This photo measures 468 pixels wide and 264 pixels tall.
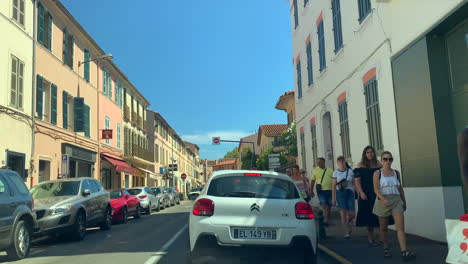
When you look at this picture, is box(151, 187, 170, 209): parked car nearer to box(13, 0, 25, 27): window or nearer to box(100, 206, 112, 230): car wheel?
box(100, 206, 112, 230): car wheel

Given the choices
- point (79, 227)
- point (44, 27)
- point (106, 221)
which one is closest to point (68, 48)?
point (44, 27)

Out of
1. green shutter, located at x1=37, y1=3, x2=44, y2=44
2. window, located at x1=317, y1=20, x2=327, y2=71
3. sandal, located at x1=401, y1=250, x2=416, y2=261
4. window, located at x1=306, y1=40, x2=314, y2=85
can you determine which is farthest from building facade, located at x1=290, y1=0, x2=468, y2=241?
green shutter, located at x1=37, y1=3, x2=44, y2=44

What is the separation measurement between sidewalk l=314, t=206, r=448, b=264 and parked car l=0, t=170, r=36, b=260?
18.9ft

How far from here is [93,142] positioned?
27.0 m

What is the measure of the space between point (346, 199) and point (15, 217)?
260 inches

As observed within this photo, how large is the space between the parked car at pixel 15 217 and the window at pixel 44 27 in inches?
478

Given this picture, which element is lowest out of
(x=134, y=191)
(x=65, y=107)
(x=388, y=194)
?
(x=388, y=194)

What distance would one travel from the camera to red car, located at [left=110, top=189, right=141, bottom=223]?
56.0ft

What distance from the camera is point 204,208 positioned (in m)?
5.97

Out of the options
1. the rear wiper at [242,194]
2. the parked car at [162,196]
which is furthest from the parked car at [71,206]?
the parked car at [162,196]

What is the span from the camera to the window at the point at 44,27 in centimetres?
1941

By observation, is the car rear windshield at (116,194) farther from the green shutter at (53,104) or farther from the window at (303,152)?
the window at (303,152)

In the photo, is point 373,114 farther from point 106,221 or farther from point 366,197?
point 106,221

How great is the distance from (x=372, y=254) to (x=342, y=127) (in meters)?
7.23
